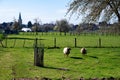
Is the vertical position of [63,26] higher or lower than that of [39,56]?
higher

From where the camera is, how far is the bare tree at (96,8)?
938 inches

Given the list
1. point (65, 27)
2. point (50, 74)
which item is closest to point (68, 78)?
point (50, 74)

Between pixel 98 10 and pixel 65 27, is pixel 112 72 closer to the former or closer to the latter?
pixel 98 10

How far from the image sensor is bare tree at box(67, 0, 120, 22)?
23828mm

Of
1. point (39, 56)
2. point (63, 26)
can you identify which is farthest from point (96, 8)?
point (63, 26)

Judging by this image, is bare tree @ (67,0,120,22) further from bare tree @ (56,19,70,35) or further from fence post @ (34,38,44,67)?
bare tree @ (56,19,70,35)

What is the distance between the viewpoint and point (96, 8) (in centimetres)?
2462

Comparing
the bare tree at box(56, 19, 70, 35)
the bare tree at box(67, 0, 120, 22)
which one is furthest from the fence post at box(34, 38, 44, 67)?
the bare tree at box(56, 19, 70, 35)

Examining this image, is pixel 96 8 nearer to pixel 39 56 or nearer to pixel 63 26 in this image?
pixel 39 56

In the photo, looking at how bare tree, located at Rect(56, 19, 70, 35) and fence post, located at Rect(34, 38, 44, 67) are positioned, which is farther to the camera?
bare tree, located at Rect(56, 19, 70, 35)

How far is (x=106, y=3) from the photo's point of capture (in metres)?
24.0

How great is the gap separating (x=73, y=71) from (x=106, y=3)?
20.7 ft

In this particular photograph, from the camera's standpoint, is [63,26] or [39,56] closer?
[39,56]

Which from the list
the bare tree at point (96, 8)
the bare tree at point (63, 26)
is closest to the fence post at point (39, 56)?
the bare tree at point (96, 8)
